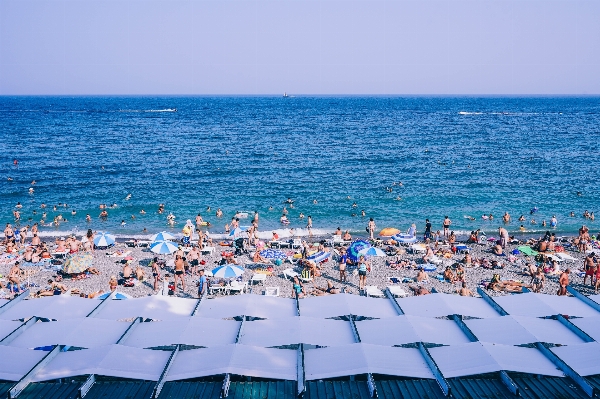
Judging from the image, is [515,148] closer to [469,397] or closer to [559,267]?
[559,267]

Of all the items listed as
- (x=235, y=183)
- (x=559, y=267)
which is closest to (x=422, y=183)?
(x=235, y=183)

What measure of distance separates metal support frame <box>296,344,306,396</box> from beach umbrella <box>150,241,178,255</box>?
1520 cm

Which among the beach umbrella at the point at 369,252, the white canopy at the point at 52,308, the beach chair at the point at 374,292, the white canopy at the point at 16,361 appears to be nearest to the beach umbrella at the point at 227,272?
the beach chair at the point at 374,292

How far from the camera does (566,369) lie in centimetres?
945

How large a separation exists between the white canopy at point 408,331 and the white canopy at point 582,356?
1.93m

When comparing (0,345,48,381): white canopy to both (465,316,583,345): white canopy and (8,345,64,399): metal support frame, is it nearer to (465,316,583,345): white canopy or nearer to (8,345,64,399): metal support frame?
(8,345,64,399): metal support frame

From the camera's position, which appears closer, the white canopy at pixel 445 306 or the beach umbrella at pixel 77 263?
the white canopy at pixel 445 306

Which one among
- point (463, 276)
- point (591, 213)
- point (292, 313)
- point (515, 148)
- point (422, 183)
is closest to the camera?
point (292, 313)

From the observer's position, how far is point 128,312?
12.2 m

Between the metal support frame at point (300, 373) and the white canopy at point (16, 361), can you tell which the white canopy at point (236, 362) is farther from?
the white canopy at point (16, 361)

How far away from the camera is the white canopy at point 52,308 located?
39.5 feet

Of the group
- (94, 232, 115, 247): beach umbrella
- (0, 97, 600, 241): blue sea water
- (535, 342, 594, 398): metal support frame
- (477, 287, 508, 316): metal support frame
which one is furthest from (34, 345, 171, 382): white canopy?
(0, 97, 600, 241): blue sea water

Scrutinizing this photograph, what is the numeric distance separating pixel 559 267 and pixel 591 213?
15.7 m

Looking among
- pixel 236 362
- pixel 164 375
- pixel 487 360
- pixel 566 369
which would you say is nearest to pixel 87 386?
pixel 164 375
